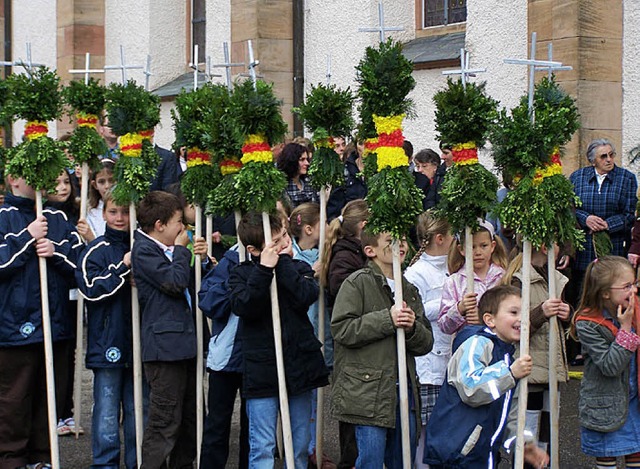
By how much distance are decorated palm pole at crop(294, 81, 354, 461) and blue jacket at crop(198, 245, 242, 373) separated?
678 millimetres

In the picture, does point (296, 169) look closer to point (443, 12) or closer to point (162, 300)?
point (162, 300)

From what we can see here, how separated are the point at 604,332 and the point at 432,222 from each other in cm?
Result: 126

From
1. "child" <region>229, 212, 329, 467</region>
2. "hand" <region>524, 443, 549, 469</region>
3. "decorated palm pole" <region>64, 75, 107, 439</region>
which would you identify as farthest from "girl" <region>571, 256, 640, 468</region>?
"decorated palm pole" <region>64, 75, 107, 439</region>

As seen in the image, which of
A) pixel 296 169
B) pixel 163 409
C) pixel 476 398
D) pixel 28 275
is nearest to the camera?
pixel 476 398

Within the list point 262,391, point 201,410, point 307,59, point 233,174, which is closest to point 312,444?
point 201,410

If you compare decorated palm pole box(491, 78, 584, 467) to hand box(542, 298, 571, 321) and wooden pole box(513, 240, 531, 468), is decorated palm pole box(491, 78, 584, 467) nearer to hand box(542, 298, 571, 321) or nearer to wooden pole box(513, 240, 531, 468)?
wooden pole box(513, 240, 531, 468)

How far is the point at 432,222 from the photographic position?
6.95 m

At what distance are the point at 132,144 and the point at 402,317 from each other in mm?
2361

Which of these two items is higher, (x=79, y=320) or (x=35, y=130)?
(x=35, y=130)

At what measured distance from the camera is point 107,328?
7.12m

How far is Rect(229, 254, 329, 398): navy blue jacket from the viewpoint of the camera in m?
6.32

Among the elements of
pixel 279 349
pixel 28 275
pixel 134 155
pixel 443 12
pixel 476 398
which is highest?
pixel 443 12

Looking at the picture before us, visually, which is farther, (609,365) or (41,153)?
(41,153)

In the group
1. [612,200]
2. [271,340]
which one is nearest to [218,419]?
[271,340]
